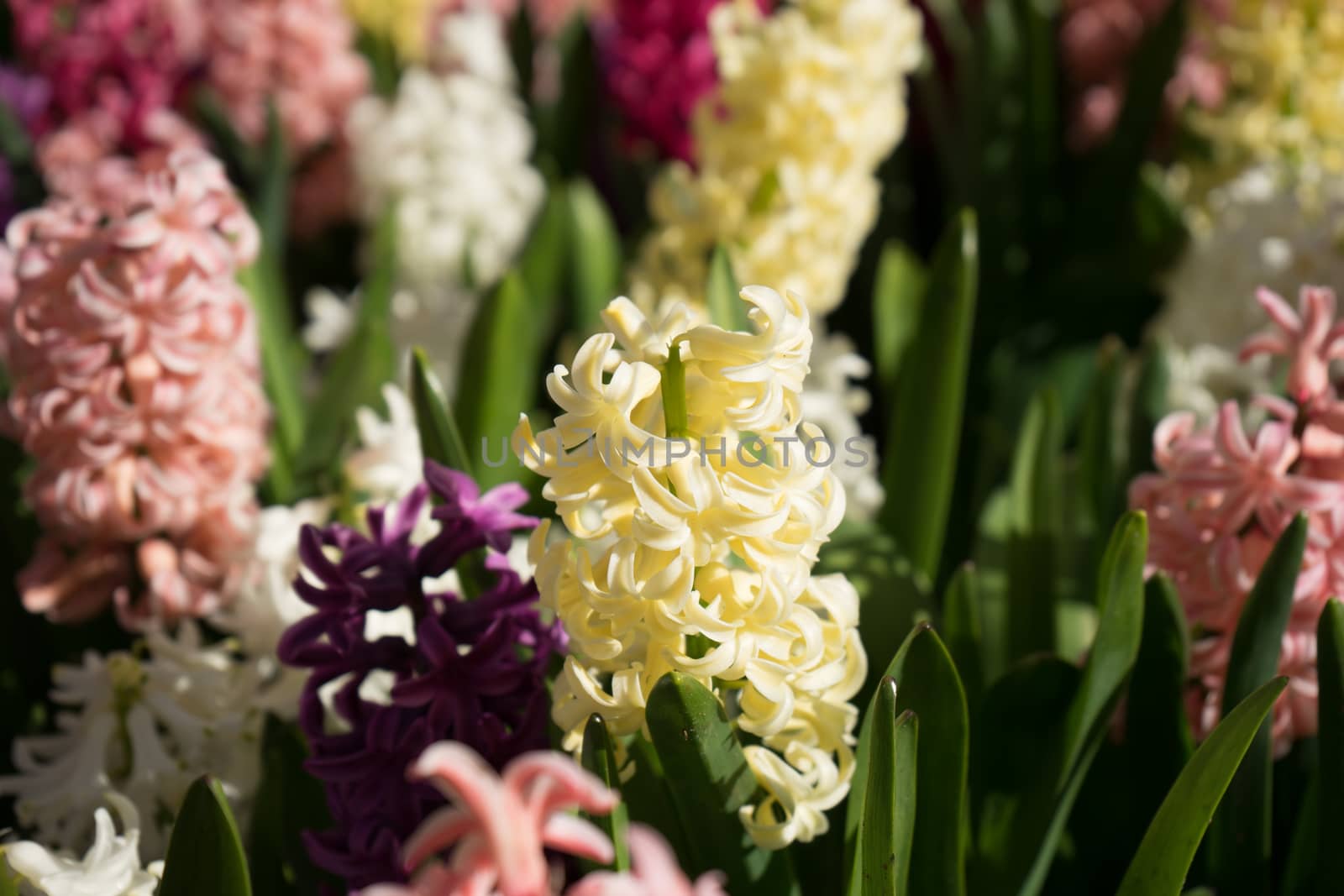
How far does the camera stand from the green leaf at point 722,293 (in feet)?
2.50

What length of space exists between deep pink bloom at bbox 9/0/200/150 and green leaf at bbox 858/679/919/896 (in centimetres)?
106

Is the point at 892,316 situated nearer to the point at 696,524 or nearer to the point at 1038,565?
the point at 1038,565

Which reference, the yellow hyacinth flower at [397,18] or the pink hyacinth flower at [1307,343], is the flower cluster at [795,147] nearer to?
the pink hyacinth flower at [1307,343]

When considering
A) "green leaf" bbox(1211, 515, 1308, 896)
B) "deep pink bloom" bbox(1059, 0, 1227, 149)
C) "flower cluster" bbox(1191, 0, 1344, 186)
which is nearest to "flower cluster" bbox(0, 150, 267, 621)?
"green leaf" bbox(1211, 515, 1308, 896)

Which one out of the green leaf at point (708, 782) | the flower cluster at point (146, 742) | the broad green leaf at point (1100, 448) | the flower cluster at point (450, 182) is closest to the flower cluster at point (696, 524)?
the green leaf at point (708, 782)

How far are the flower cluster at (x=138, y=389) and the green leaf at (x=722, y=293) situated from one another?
10.6 inches

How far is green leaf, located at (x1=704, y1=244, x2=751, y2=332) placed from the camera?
76 cm

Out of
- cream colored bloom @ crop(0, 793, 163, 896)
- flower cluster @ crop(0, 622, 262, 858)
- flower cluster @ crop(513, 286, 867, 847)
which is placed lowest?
flower cluster @ crop(0, 622, 262, 858)

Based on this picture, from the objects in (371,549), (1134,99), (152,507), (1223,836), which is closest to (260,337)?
(152,507)

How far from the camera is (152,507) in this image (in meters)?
0.67

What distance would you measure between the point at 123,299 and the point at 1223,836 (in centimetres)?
60

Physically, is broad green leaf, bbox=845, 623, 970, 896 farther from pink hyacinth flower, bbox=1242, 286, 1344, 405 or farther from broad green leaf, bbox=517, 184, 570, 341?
broad green leaf, bbox=517, 184, 570, 341

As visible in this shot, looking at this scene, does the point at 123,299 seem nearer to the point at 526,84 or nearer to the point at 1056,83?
the point at 526,84

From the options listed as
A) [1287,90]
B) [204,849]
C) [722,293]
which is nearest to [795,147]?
[722,293]
